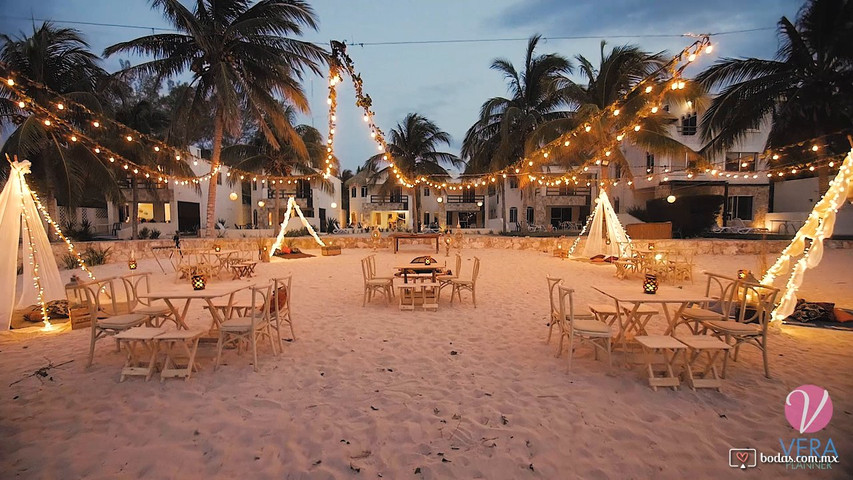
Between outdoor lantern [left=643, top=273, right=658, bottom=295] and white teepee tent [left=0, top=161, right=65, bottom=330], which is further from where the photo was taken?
white teepee tent [left=0, top=161, right=65, bottom=330]

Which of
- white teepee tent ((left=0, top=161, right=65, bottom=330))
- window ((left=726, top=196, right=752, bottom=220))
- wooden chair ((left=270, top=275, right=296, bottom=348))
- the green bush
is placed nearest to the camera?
wooden chair ((left=270, top=275, right=296, bottom=348))

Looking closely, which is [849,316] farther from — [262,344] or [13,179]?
[13,179]

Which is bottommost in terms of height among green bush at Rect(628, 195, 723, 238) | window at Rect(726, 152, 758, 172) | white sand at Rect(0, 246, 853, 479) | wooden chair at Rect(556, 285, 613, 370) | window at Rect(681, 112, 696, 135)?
white sand at Rect(0, 246, 853, 479)

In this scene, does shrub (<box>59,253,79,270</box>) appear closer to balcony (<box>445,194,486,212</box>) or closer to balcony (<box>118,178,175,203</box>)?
balcony (<box>118,178,175,203</box>)

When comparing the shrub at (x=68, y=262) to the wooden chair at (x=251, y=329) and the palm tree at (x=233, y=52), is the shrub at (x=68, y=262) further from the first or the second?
the wooden chair at (x=251, y=329)

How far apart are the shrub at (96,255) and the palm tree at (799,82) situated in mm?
21629

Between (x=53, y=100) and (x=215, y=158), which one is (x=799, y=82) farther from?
(x=53, y=100)

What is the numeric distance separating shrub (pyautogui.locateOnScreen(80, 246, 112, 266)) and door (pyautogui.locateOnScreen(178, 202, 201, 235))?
43.7 feet

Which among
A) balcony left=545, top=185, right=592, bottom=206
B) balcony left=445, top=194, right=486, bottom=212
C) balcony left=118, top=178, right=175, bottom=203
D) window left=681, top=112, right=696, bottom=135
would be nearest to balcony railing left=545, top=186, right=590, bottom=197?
balcony left=545, top=185, right=592, bottom=206

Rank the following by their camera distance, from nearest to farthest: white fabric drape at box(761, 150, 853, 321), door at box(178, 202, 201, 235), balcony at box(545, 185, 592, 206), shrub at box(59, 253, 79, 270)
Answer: white fabric drape at box(761, 150, 853, 321)
shrub at box(59, 253, 79, 270)
door at box(178, 202, 201, 235)
balcony at box(545, 185, 592, 206)

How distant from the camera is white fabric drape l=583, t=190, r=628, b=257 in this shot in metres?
12.5

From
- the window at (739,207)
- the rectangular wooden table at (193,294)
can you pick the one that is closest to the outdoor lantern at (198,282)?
the rectangular wooden table at (193,294)

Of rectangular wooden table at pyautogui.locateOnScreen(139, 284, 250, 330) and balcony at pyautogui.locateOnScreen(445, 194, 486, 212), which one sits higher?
balcony at pyautogui.locateOnScreen(445, 194, 486, 212)

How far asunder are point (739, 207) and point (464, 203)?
785 inches
